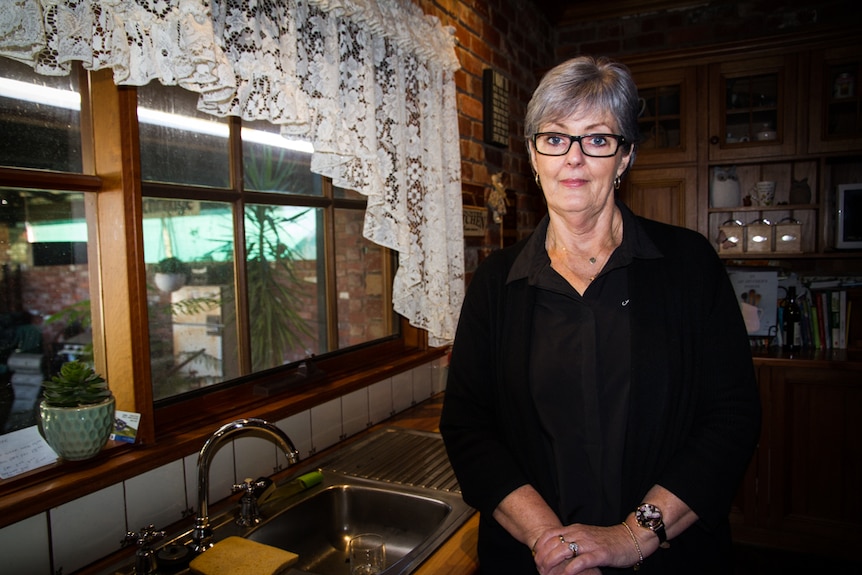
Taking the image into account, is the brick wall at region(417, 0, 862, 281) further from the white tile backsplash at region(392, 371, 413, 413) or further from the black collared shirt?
the black collared shirt

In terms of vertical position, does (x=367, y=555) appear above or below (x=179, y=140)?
below

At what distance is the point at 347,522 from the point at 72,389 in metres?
0.74

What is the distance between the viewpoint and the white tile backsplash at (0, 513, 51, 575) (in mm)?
984

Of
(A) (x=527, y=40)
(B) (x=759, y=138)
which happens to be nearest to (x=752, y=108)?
(B) (x=759, y=138)

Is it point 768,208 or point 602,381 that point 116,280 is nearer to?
point 602,381

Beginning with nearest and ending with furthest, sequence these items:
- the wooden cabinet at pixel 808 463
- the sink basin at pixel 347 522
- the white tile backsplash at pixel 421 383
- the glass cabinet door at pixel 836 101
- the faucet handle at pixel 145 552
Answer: the faucet handle at pixel 145 552
the sink basin at pixel 347 522
the white tile backsplash at pixel 421 383
the wooden cabinet at pixel 808 463
the glass cabinet door at pixel 836 101

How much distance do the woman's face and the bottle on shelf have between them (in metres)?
2.28

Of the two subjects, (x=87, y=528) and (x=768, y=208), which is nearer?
(x=87, y=528)

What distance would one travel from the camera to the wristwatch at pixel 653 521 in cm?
100

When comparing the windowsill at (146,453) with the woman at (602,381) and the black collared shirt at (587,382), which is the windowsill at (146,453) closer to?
the woman at (602,381)

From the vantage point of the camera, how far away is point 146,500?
1217 mm

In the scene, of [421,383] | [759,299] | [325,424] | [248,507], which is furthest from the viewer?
[759,299]

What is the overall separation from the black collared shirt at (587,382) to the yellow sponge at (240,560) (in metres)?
0.53

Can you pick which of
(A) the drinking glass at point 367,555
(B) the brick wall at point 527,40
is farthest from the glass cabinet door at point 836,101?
(A) the drinking glass at point 367,555
